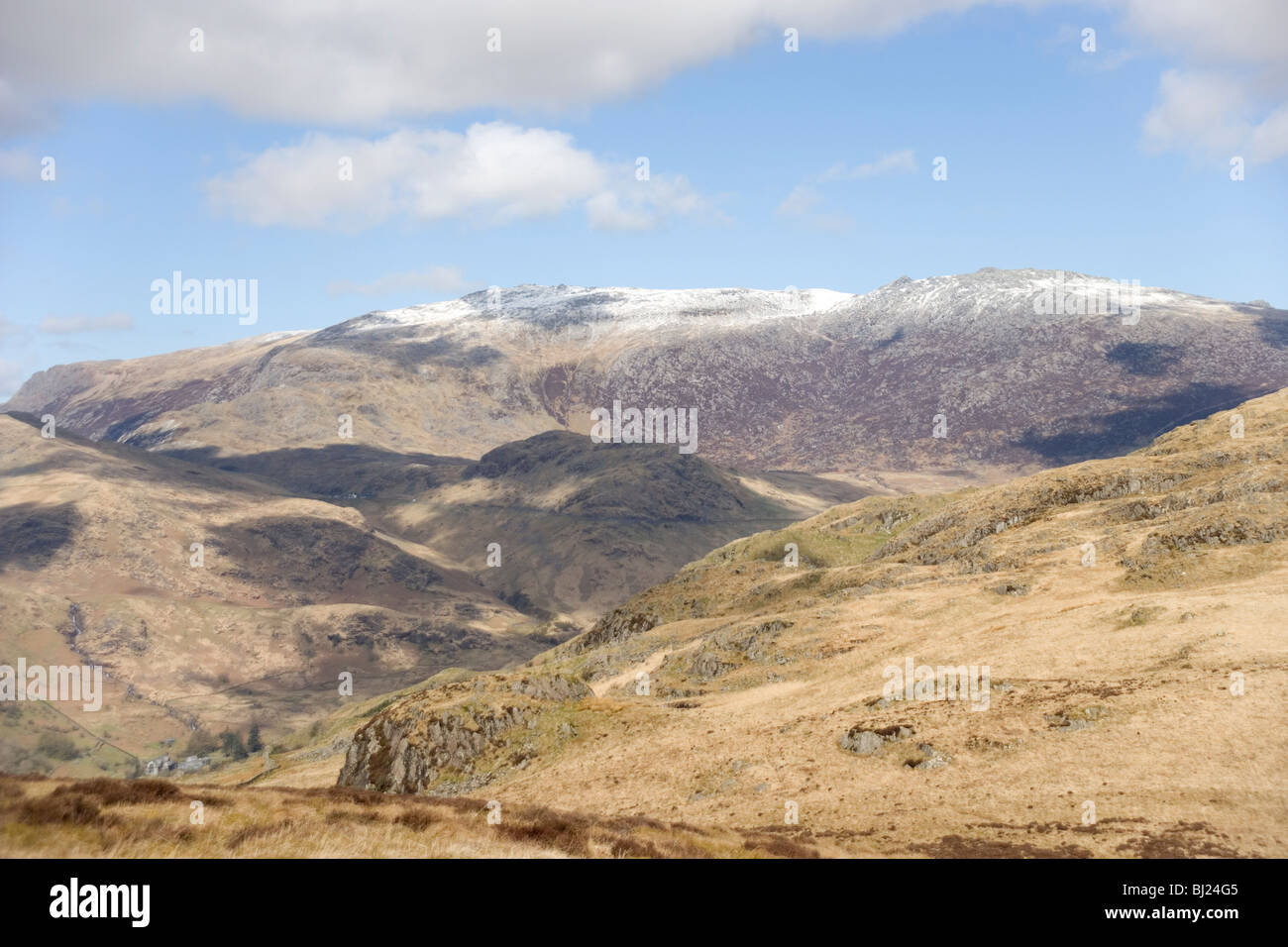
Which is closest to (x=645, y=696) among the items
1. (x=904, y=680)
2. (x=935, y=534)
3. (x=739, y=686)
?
(x=739, y=686)

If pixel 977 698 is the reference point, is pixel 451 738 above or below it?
below

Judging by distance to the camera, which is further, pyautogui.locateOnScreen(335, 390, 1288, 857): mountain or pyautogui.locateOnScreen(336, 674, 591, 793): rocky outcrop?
pyautogui.locateOnScreen(336, 674, 591, 793): rocky outcrop

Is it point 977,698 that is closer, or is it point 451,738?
point 977,698

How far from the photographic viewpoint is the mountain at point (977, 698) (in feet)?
94.8

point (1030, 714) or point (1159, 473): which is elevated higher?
point (1159, 473)

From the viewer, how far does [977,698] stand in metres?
39.8

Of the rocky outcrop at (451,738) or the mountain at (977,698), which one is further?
the rocky outcrop at (451,738)

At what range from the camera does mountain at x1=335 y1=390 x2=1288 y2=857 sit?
94.8 ft
